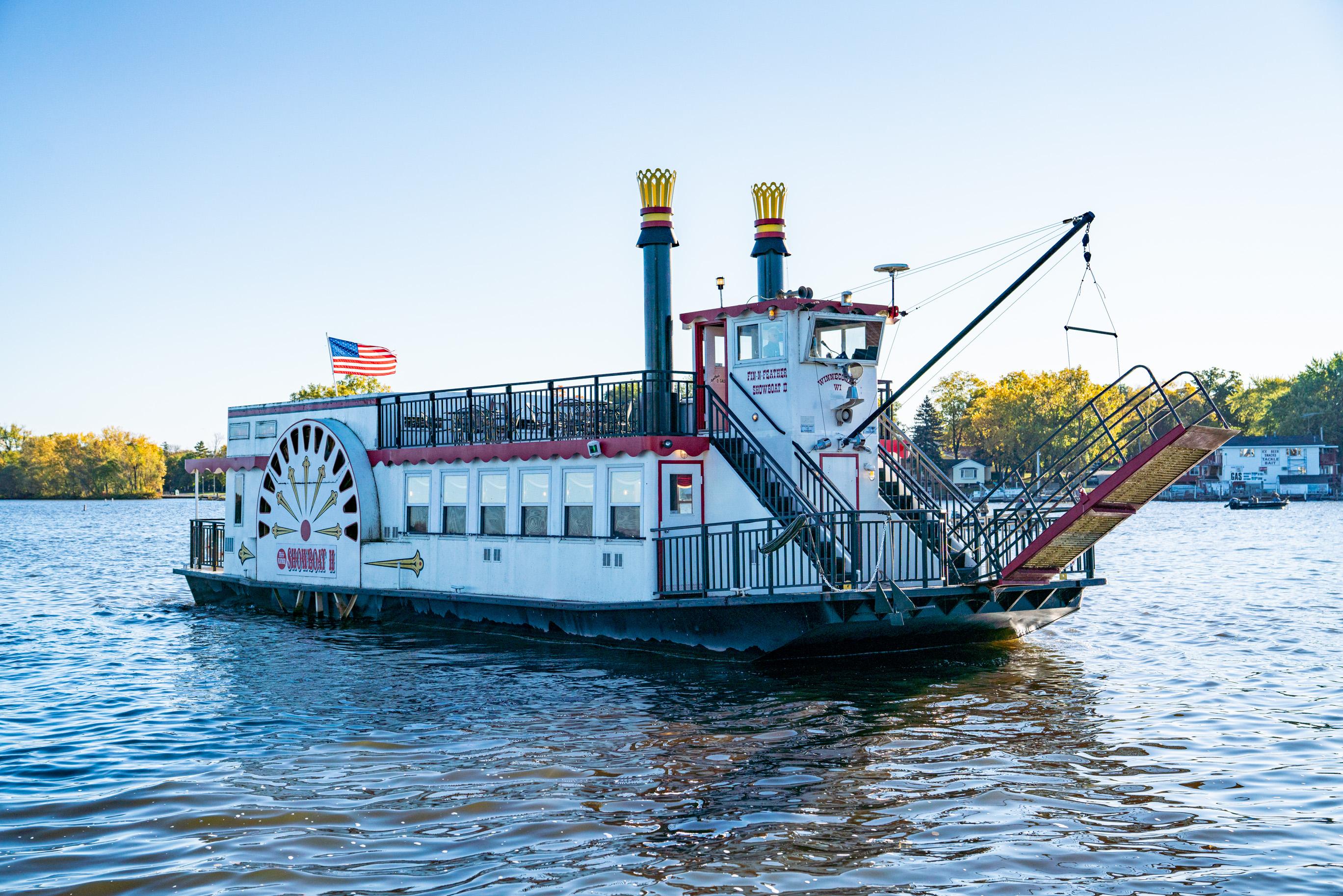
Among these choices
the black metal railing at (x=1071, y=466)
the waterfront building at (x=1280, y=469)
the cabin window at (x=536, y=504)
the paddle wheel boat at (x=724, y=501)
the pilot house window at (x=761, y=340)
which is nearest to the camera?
the black metal railing at (x=1071, y=466)

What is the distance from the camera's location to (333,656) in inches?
725

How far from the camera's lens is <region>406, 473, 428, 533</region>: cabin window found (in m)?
20.9

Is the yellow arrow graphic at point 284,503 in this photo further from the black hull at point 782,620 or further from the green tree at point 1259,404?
the green tree at point 1259,404

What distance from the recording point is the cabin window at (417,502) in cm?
2086

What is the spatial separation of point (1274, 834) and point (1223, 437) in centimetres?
612

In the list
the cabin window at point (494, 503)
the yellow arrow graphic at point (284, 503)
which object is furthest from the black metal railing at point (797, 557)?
the yellow arrow graphic at point (284, 503)

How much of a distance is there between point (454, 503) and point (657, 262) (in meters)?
5.45

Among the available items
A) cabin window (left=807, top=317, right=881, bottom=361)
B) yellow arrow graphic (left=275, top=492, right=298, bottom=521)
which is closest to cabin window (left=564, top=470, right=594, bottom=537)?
cabin window (left=807, top=317, right=881, bottom=361)

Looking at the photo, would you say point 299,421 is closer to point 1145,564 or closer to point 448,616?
point 448,616

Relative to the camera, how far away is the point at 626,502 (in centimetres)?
1734

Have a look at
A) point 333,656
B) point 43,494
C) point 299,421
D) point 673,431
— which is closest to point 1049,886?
point 673,431

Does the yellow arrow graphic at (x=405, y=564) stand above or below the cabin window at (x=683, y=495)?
below

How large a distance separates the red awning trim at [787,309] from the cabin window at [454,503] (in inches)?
193

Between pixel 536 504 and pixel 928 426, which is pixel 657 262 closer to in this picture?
pixel 536 504
